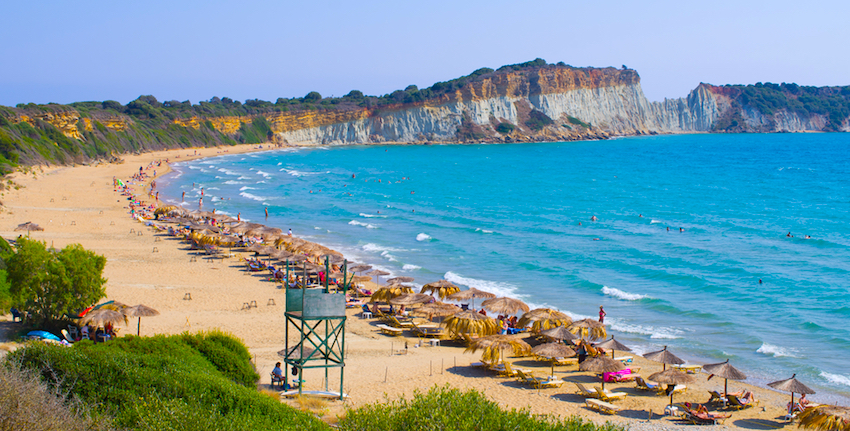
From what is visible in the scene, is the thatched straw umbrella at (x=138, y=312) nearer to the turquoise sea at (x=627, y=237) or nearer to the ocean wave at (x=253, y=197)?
the turquoise sea at (x=627, y=237)

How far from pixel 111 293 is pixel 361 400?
13.9 meters

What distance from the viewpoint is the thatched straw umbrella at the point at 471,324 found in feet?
66.9

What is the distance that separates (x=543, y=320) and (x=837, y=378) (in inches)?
341

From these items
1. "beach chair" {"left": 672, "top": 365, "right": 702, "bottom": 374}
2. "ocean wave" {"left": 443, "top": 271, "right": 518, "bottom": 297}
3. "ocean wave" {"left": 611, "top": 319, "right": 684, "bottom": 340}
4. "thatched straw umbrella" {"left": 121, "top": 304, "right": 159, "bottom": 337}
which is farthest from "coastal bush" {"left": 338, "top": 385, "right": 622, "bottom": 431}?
"ocean wave" {"left": 443, "top": 271, "right": 518, "bottom": 297}

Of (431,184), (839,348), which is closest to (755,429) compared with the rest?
(839,348)

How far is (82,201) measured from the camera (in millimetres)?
48812

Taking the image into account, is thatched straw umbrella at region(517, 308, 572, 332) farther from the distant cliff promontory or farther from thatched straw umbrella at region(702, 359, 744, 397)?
the distant cliff promontory

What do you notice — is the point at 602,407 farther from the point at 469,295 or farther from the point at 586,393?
the point at 469,295

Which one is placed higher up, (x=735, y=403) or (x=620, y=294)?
(x=620, y=294)

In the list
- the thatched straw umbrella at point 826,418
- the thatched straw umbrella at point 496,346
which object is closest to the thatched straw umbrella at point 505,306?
the thatched straw umbrella at point 496,346

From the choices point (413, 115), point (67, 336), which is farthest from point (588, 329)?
point (413, 115)

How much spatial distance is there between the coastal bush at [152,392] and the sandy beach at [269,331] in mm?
3333

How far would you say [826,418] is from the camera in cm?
1369

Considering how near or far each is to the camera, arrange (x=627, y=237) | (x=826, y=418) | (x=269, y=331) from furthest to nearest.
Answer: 1. (x=627, y=237)
2. (x=269, y=331)
3. (x=826, y=418)
